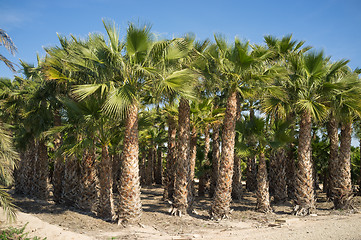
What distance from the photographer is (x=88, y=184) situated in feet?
42.1

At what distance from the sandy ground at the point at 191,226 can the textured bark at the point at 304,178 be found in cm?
57

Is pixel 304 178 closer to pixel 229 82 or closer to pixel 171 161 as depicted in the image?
pixel 229 82

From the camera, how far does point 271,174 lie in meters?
17.1

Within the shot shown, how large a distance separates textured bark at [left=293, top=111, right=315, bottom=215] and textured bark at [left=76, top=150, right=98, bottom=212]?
9.23 meters

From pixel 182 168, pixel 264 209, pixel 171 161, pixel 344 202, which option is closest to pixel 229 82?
pixel 182 168

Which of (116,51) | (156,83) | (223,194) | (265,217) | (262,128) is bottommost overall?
(265,217)

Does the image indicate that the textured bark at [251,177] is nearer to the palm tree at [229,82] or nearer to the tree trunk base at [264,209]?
the tree trunk base at [264,209]

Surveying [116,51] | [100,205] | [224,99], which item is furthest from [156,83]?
[224,99]

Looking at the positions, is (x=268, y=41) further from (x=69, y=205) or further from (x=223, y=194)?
(x=69, y=205)

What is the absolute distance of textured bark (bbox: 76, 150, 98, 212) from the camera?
41.6 ft

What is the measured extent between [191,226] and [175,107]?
258 inches

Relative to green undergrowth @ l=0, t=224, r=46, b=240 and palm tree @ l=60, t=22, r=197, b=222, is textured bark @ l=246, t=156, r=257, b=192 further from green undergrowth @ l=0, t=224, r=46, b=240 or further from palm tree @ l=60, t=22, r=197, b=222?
green undergrowth @ l=0, t=224, r=46, b=240

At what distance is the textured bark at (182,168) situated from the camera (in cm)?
1277

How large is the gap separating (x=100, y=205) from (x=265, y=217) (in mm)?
7187
